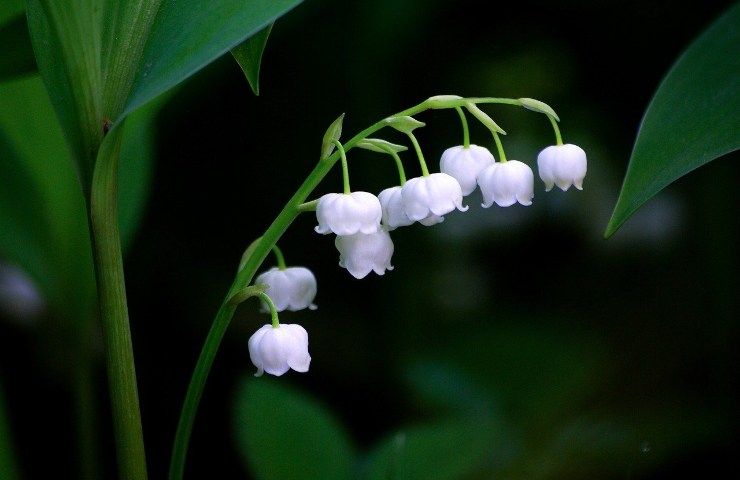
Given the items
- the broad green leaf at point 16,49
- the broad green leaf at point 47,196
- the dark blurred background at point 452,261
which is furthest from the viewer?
the dark blurred background at point 452,261

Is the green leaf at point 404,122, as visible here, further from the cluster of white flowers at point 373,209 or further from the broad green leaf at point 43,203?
the broad green leaf at point 43,203

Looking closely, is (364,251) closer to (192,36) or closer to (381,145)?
(381,145)

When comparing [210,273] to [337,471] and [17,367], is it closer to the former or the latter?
[17,367]

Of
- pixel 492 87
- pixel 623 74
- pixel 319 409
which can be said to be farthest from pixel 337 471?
pixel 623 74

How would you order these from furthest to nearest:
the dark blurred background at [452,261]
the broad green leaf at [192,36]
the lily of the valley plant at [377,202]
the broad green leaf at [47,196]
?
the dark blurred background at [452,261]
the broad green leaf at [47,196]
the lily of the valley plant at [377,202]
the broad green leaf at [192,36]

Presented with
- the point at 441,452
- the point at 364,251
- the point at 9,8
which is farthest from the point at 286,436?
the point at 9,8

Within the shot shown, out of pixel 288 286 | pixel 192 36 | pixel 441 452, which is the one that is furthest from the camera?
pixel 441 452

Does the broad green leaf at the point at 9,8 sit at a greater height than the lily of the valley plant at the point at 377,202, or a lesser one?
greater

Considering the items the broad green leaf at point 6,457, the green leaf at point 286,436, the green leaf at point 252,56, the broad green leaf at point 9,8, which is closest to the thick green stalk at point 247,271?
the green leaf at point 252,56
